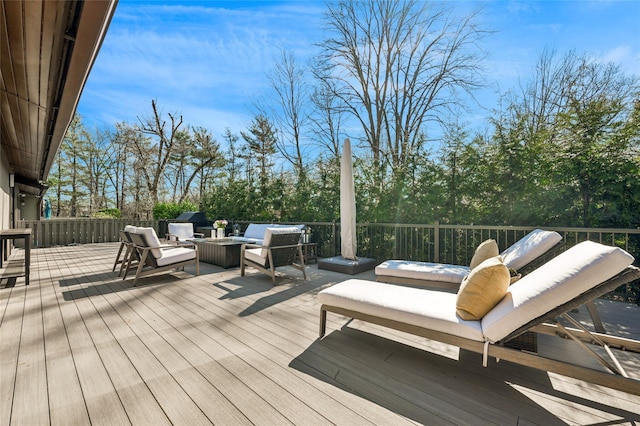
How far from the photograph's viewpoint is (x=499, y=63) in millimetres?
9633

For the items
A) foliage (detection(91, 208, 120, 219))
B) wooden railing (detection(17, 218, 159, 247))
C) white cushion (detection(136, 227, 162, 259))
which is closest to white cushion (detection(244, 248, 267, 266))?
white cushion (detection(136, 227, 162, 259))

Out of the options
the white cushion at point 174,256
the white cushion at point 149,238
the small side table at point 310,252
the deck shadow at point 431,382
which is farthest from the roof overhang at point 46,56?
the small side table at point 310,252

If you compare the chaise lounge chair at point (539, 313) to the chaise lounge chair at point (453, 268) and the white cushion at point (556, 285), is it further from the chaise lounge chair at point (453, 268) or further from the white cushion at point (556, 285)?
the chaise lounge chair at point (453, 268)

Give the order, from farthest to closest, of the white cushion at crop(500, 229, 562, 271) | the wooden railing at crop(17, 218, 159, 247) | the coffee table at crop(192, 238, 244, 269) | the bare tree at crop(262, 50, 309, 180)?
the bare tree at crop(262, 50, 309, 180), the wooden railing at crop(17, 218, 159, 247), the coffee table at crop(192, 238, 244, 269), the white cushion at crop(500, 229, 562, 271)

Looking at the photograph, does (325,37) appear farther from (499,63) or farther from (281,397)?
(281,397)

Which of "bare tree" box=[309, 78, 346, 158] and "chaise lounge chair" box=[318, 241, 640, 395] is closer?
"chaise lounge chair" box=[318, 241, 640, 395]

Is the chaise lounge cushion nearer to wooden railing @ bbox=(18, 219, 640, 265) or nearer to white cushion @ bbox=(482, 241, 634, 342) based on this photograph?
wooden railing @ bbox=(18, 219, 640, 265)

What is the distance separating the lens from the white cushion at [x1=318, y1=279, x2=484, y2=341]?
6.19ft

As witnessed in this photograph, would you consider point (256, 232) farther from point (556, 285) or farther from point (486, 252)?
point (556, 285)

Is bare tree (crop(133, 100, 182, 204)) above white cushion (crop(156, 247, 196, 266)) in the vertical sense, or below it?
above

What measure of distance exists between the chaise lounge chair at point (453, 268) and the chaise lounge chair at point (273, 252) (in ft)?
5.07

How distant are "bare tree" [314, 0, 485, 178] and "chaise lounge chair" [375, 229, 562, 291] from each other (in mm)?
6893

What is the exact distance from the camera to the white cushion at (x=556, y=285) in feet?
4.93

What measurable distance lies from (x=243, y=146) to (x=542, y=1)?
1320 centimetres
